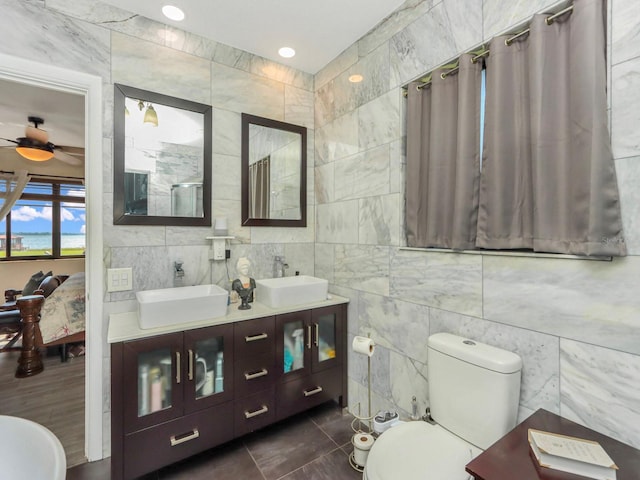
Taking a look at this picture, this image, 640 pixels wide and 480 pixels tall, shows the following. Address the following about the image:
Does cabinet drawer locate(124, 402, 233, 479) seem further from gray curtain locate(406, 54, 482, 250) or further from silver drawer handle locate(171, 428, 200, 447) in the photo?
gray curtain locate(406, 54, 482, 250)

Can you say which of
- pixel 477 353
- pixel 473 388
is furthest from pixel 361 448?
Result: pixel 477 353

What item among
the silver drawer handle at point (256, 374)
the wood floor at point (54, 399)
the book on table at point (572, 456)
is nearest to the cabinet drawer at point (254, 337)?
the silver drawer handle at point (256, 374)

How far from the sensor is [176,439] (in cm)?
162

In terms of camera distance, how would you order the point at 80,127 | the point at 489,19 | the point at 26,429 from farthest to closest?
the point at 80,127 < the point at 489,19 < the point at 26,429

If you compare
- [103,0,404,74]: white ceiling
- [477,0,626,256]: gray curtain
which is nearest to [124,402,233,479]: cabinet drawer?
[477,0,626,256]: gray curtain

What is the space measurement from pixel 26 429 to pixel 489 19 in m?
2.34

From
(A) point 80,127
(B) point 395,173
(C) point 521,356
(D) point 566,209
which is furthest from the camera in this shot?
(A) point 80,127

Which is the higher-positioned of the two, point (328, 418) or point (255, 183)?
point (255, 183)

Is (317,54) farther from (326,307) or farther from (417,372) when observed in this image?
(417,372)

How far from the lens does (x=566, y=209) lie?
118 centimetres

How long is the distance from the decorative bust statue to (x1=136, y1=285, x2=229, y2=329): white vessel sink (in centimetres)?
17

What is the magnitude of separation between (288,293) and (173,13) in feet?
6.43

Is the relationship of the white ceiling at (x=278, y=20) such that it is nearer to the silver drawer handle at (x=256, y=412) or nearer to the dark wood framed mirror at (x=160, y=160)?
the dark wood framed mirror at (x=160, y=160)

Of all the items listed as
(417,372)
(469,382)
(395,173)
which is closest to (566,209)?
(469,382)
